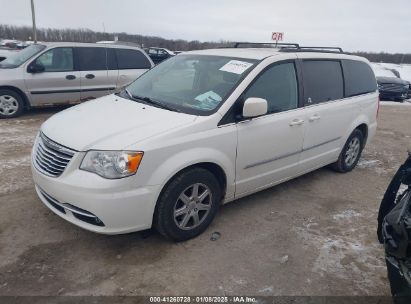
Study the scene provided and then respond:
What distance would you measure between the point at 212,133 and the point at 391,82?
13.4 metres

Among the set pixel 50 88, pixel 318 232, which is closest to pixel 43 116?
pixel 50 88

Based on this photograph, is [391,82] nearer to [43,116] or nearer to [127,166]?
[43,116]

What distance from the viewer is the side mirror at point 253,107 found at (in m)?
3.32

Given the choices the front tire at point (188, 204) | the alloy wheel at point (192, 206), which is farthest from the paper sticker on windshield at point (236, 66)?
the alloy wheel at point (192, 206)

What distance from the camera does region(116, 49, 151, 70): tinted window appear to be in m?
8.76

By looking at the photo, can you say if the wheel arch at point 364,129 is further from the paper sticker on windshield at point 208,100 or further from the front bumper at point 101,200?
the front bumper at point 101,200

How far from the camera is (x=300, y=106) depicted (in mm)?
4094

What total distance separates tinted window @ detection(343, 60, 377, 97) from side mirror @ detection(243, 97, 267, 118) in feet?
6.75

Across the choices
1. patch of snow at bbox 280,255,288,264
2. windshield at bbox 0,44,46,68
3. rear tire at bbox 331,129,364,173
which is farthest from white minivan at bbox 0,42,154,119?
patch of snow at bbox 280,255,288,264

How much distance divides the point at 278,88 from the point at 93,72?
5.65 metres

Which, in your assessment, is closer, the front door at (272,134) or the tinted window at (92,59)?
the front door at (272,134)

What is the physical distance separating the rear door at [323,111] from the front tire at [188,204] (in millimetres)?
1480

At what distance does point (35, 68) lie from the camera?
7.47 m

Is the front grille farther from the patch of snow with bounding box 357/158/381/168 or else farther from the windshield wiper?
the patch of snow with bounding box 357/158/381/168
